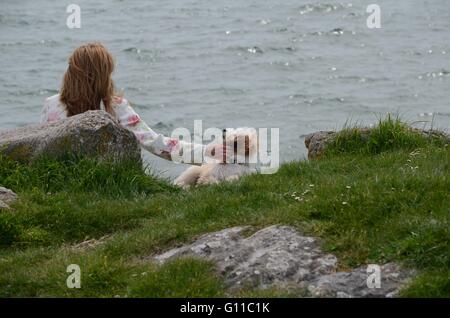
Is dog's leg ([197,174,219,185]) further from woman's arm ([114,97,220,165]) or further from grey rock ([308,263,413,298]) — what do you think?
grey rock ([308,263,413,298])

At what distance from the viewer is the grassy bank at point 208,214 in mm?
6188

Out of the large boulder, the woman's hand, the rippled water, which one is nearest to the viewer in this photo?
the large boulder

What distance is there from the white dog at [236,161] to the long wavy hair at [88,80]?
1.22 metres

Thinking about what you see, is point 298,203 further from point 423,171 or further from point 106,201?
point 106,201

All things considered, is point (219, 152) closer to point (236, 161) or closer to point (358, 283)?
point (236, 161)

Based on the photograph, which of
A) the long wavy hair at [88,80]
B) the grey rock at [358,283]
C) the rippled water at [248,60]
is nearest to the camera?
the grey rock at [358,283]

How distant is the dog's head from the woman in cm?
13

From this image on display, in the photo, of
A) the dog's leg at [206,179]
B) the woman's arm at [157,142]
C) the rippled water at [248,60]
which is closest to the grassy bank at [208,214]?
the dog's leg at [206,179]

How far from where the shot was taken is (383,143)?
367 inches

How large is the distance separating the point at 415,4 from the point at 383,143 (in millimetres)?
18766

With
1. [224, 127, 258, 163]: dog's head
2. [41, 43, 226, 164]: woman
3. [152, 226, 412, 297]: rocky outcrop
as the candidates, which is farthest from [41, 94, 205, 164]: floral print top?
[152, 226, 412, 297]: rocky outcrop

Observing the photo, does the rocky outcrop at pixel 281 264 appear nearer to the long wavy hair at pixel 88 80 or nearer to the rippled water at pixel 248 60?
the long wavy hair at pixel 88 80

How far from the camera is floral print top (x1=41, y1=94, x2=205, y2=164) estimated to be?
9.52 metres

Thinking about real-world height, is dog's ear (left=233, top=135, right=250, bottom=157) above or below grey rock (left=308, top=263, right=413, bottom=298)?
above
